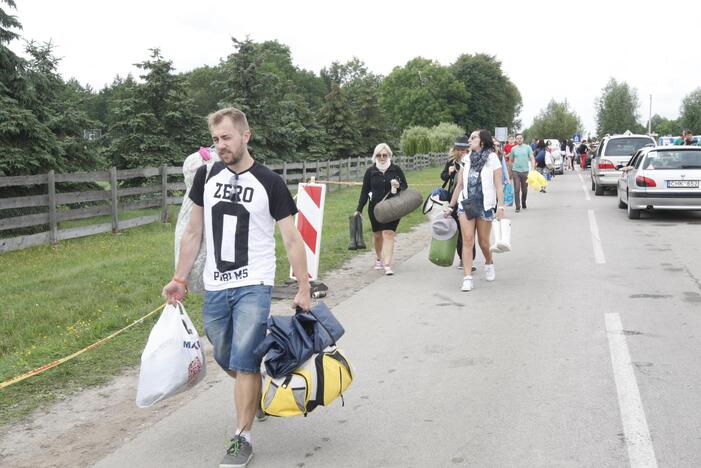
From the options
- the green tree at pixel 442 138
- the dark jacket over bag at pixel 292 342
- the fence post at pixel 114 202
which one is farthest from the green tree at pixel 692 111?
the dark jacket over bag at pixel 292 342

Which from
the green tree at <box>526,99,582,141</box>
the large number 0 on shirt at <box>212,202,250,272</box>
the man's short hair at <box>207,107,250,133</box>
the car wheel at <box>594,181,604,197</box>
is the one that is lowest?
the car wheel at <box>594,181,604,197</box>

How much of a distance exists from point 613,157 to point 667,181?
7.66 metres

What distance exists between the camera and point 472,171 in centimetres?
883

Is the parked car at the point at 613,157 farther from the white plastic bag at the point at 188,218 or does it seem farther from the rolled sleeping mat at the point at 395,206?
the white plastic bag at the point at 188,218

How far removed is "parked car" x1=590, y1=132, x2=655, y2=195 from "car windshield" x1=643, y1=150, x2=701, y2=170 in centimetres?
649

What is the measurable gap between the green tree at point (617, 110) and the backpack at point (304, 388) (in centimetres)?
13278

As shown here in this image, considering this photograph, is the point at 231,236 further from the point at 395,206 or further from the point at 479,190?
the point at 395,206

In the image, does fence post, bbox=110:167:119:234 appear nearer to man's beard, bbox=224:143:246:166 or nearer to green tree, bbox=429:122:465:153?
man's beard, bbox=224:143:246:166

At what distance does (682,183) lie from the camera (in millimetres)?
15492

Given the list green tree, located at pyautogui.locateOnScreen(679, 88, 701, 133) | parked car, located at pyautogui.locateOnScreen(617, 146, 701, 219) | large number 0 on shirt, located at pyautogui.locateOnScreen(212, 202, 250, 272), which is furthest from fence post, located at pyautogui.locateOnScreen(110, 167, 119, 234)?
green tree, located at pyautogui.locateOnScreen(679, 88, 701, 133)

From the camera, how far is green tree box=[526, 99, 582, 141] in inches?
5039

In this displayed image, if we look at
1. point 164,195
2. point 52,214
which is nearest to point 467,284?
point 52,214

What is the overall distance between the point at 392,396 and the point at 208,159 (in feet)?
6.73

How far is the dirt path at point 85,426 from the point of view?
4191mm
